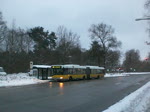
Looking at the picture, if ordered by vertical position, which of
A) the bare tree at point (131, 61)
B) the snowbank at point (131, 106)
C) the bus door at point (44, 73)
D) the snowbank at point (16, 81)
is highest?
the bare tree at point (131, 61)

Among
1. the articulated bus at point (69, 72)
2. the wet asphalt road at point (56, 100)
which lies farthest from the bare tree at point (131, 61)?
the wet asphalt road at point (56, 100)

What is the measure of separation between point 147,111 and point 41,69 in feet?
128

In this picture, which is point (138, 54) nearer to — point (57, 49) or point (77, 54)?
point (77, 54)

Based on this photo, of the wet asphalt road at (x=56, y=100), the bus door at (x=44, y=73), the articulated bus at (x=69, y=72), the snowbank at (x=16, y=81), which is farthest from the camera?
the bus door at (x=44, y=73)

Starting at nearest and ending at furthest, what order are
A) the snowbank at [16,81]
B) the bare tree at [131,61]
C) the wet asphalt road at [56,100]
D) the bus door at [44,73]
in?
the wet asphalt road at [56,100]
the snowbank at [16,81]
the bus door at [44,73]
the bare tree at [131,61]

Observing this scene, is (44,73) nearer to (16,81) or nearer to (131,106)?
(16,81)

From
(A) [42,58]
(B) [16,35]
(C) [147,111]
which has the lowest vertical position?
(C) [147,111]

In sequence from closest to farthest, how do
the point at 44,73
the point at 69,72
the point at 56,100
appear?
the point at 56,100, the point at 69,72, the point at 44,73

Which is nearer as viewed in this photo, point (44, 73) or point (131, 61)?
point (44, 73)

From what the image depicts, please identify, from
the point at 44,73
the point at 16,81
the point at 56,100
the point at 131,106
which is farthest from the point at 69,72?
the point at 131,106

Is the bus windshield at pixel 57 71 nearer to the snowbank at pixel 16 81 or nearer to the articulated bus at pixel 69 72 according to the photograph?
the articulated bus at pixel 69 72

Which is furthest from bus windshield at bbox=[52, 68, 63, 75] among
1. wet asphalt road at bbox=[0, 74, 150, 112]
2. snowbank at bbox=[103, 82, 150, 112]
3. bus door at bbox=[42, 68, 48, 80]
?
snowbank at bbox=[103, 82, 150, 112]

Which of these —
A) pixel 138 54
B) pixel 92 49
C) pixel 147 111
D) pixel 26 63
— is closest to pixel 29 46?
pixel 26 63

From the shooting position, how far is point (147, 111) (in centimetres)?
1328
